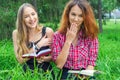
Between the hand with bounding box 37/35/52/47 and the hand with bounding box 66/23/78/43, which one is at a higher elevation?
the hand with bounding box 66/23/78/43

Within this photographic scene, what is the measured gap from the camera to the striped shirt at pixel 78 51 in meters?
4.08

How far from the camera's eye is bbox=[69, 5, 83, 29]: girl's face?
13.1ft

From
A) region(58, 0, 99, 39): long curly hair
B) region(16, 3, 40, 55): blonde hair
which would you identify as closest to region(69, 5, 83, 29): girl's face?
region(58, 0, 99, 39): long curly hair

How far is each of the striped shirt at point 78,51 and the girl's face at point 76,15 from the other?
179 mm

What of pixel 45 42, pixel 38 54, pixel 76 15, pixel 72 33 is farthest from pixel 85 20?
pixel 38 54

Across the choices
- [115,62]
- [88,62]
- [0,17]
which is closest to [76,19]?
[88,62]

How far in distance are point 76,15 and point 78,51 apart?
14.9 inches

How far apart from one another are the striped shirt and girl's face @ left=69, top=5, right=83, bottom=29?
0.18m

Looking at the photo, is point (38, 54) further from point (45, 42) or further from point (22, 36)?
point (22, 36)

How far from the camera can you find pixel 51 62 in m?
4.41

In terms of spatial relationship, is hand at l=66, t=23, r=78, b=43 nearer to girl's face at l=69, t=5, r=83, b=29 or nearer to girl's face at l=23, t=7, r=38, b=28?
girl's face at l=69, t=5, r=83, b=29

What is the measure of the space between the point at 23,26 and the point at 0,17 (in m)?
8.63

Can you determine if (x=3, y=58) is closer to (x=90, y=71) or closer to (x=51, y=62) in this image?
(x=51, y=62)

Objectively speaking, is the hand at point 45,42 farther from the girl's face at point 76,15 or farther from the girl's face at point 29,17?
the girl's face at point 76,15
